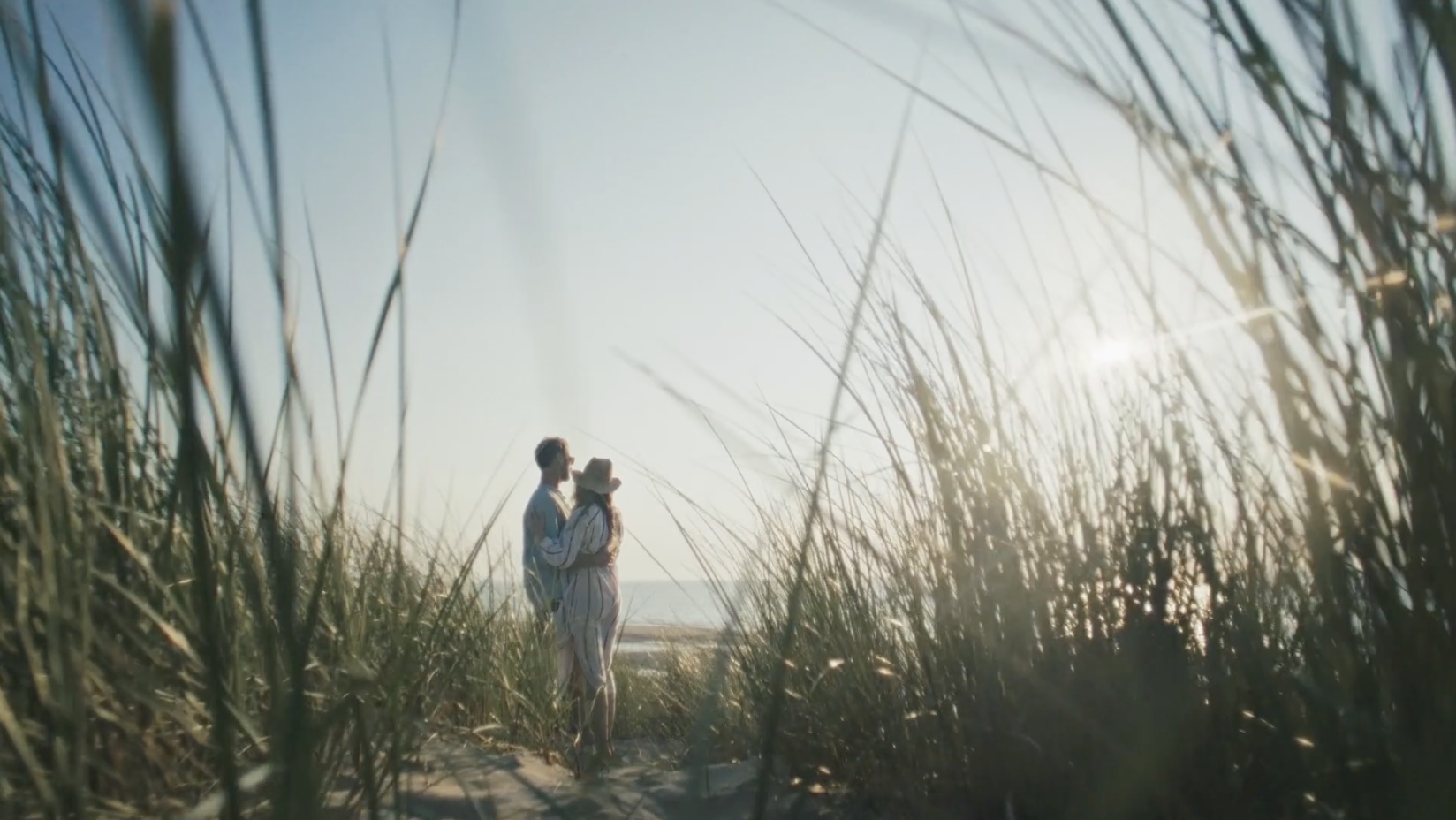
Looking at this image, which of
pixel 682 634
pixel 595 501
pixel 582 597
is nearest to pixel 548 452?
pixel 595 501

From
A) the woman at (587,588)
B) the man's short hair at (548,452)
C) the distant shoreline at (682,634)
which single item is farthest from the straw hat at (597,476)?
the distant shoreline at (682,634)

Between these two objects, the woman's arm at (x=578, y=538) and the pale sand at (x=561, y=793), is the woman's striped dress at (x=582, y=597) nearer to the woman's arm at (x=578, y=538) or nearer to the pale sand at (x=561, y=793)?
the woman's arm at (x=578, y=538)

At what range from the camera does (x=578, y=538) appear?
4980 mm

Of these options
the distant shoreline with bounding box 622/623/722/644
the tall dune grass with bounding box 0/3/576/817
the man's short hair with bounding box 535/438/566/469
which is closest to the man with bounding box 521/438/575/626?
the man's short hair with bounding box 535/438/566/469

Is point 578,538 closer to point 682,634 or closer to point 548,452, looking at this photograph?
point 548,452

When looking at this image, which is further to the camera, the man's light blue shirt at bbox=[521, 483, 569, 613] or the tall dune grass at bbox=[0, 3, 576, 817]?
the man's light blue shirt at bbox=[521, 483, 569, 613]

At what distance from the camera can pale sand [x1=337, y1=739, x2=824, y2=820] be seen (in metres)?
2.09

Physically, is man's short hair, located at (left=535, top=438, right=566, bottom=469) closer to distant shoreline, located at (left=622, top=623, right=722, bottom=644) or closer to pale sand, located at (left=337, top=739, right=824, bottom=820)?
distant shoreline, located at (left=622, top=623, right=722, bottom=644)

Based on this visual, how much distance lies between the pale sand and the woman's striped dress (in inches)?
80.9

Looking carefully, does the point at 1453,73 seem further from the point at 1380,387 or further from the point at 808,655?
the point at 808,655

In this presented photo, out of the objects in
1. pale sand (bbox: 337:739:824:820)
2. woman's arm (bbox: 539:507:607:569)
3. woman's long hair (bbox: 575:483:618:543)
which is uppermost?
woman's long hair (bbox: 575:483:618:543)

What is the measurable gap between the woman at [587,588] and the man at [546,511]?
4.8 inches

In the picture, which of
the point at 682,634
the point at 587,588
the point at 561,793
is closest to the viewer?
the point at 561,793

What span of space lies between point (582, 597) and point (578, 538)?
277 mm
